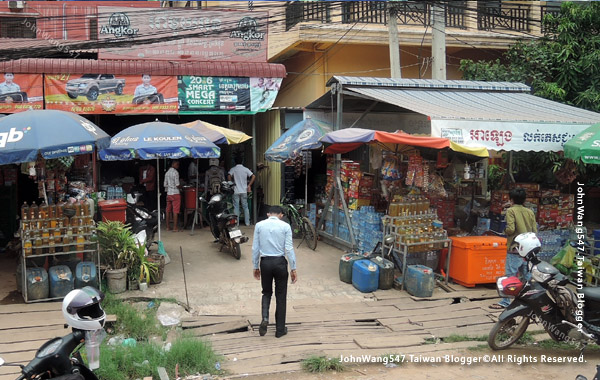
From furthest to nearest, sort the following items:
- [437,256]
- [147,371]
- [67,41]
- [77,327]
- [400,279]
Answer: [67,41], [437,256], [400,279], [147,371], [77,327]

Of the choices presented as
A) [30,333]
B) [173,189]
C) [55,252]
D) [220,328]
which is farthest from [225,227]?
[30,333]

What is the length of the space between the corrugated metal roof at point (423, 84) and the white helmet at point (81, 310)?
7635mm

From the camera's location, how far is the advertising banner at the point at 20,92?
1215cm

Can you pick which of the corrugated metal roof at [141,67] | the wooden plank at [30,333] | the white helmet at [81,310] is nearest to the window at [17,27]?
the corrugated metal roof at [141,67]

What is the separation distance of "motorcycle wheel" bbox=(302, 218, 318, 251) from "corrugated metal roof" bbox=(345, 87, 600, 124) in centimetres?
311

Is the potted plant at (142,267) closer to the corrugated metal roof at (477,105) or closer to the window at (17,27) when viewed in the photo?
the corrugated metal roof at (477,105)

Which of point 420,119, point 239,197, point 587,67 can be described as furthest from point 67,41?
point 587,67

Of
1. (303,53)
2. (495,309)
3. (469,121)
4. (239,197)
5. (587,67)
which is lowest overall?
(495,309)

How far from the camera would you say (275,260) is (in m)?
6.09

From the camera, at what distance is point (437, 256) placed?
8984mm

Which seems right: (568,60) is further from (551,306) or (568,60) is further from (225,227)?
(225,227)

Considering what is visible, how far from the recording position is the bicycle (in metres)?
11.0

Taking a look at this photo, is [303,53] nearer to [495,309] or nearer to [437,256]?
[437,256]

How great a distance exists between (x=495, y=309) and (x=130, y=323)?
205 inches
